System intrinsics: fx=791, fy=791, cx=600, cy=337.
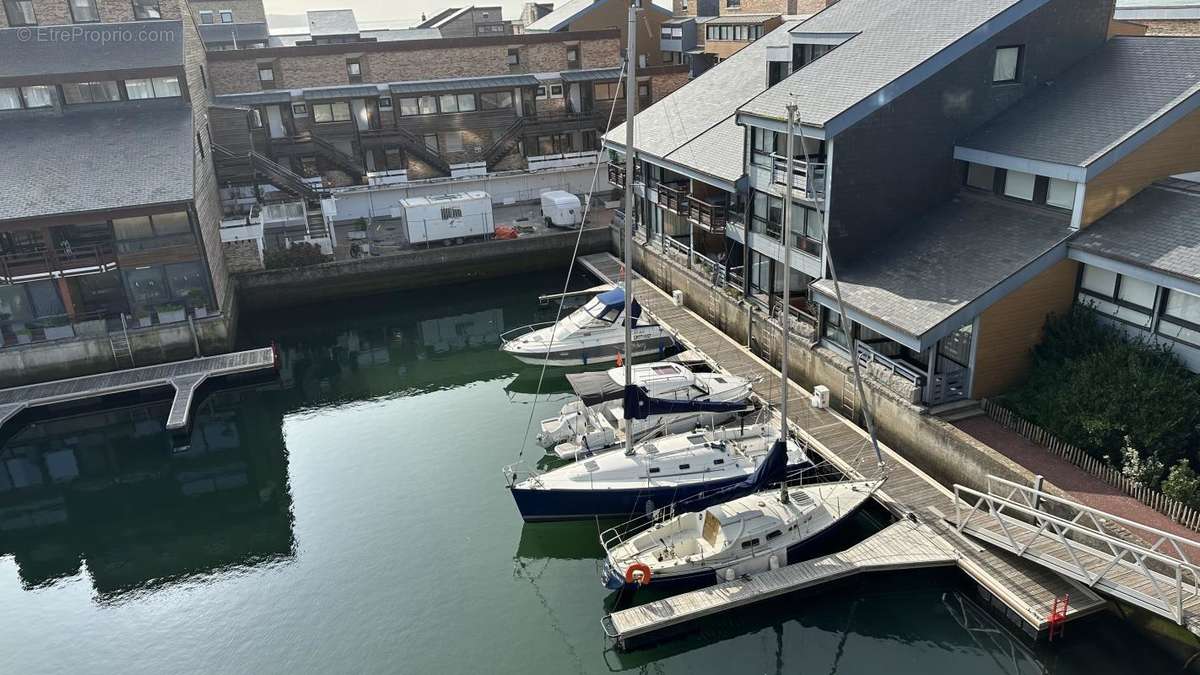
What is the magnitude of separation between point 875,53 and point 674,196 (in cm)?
1283

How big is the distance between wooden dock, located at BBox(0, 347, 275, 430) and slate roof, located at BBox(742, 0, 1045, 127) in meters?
27.0

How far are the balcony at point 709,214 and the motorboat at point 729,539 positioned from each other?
16.4m

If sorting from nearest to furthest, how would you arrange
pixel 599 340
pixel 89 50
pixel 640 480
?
pixel 640 480, pixel 599 340, pixel 89 50

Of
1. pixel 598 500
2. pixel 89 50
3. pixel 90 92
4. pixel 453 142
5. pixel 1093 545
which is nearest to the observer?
pixel 1093 545

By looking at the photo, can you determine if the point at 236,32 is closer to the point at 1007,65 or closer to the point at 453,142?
the point at 453,142

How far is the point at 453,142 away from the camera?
62.0m

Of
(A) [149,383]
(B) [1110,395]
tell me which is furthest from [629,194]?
(A) [149,383]

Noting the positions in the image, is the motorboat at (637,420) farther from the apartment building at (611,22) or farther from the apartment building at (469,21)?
the apartment building at (469,21)

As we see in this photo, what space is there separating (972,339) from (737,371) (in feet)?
33.6

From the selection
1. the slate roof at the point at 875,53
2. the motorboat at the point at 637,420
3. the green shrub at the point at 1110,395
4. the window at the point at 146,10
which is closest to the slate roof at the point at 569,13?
the window at the point at 146,10

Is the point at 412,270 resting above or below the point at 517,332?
above

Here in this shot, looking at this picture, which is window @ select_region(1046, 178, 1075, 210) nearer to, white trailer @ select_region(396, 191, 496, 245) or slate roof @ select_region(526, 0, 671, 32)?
white trailer @ select_region(396, 191, 496, 245)

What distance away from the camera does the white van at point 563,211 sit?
172ft

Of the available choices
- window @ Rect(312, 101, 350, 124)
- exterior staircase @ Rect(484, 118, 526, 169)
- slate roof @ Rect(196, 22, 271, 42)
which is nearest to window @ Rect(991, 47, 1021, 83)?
exterior staircase @ Rect(484, 118, 526, 169)
